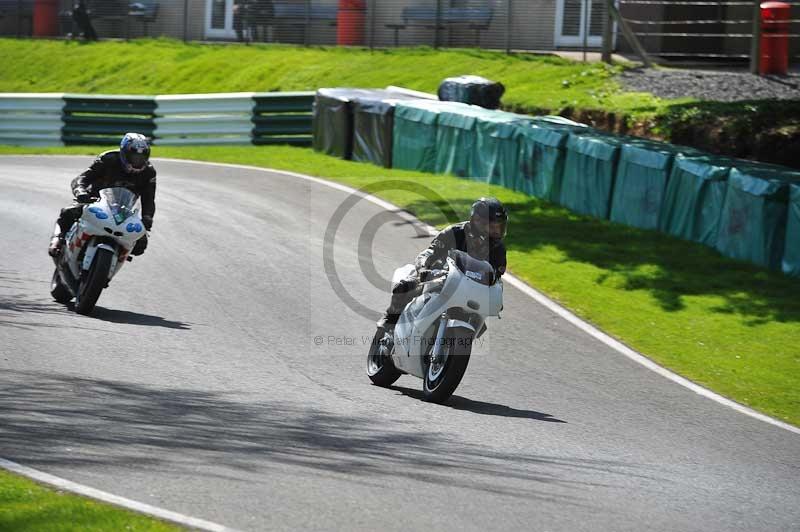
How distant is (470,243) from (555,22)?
26794 millimetres

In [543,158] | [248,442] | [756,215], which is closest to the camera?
[248,442]

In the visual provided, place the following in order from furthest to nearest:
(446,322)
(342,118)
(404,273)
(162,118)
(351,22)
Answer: (351,22), (162,118), (342,118), (404,273), (446,322)

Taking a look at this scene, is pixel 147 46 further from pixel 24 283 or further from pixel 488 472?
pixel 488 472

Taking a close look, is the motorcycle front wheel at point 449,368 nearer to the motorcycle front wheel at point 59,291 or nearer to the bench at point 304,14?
the motorcycle front wheel at point 59,291

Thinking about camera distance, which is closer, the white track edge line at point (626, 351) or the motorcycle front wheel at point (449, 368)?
the motorcycle front wheel at point (449, 368)

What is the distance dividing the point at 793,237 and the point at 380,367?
304 inches

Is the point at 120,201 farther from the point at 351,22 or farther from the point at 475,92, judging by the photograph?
the point at 351,22

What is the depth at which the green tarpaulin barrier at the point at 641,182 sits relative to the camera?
18453mm

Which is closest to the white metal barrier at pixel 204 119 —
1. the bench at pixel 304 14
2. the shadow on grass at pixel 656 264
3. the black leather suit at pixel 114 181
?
the bench at pixel 304 14

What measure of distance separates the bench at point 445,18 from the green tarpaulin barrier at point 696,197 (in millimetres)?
18893

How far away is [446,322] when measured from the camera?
960 centimetres

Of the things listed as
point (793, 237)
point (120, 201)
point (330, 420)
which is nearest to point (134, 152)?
point (120, 201)

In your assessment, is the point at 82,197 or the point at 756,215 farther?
the point at 756,215

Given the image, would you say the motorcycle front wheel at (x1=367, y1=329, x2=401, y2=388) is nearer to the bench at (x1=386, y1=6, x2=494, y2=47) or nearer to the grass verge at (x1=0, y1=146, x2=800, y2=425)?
the grass verge at (x1=0, y1=146, x2=800, y2=425)
